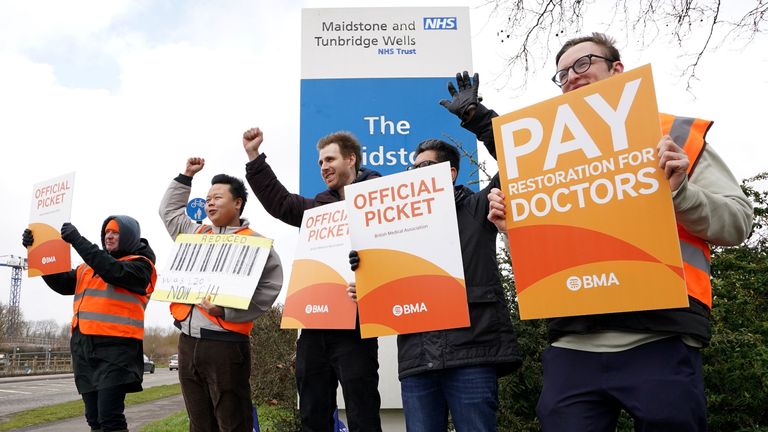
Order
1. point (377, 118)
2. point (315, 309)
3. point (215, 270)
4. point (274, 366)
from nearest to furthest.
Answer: point (315, 309) → point (215, 270) → point (377, 118) → point (274, 366)

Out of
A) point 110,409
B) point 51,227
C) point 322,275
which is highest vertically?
point 51,227

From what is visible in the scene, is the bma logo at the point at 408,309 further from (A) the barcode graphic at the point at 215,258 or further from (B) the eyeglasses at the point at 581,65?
(A) the barcode graphic at the point at 215,258

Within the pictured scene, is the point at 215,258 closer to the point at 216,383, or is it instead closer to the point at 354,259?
the point at 216,383

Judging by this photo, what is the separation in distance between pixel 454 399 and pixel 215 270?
1.82 m

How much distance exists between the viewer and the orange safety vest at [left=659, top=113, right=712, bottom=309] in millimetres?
1846

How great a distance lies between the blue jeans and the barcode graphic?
141 centimetres

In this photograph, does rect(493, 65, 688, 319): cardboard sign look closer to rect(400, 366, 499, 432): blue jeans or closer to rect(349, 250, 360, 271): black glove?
rect(400, 366, 499, 432): blue jeans

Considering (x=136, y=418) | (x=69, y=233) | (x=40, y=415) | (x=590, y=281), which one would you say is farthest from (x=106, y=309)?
(x=40, y=415)

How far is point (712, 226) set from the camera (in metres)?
1.80

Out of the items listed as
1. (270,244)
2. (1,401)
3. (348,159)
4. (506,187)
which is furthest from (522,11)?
(1,401)

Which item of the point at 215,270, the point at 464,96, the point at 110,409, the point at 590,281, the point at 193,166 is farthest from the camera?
the point at 193,166

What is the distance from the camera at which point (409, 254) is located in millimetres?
2588

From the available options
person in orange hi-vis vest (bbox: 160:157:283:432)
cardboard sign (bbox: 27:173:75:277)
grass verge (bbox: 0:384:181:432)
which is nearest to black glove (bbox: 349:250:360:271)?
person in orange hi-vis vest (bbox: 160:157:283:432)

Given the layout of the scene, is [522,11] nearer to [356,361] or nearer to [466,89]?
[466,89]
